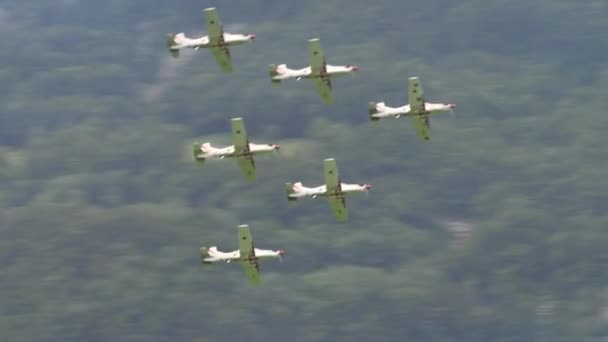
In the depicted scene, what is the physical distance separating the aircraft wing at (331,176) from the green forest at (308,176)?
31.2 meters

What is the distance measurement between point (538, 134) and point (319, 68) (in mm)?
77785

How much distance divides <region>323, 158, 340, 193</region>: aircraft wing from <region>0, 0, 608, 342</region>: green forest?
102ft

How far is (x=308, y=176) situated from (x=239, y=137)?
55.5 m

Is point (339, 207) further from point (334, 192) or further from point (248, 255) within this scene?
point (248, 255)

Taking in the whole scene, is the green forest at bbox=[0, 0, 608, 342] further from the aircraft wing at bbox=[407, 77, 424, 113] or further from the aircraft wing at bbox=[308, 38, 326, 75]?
the aircraft wing at bbox=[407, 77, 424, 113]

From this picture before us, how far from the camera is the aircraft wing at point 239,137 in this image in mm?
53344

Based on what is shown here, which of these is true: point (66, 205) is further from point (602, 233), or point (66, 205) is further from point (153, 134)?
point (602, 233)

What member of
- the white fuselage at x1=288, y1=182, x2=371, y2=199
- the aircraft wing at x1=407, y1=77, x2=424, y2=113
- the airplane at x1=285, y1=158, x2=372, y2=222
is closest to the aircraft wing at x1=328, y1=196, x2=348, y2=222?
the airplane at x1=285, y1=158, x2=372, y2=222

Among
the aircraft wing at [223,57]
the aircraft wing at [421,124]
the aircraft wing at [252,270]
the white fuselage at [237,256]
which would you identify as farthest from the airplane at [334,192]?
the aircraft wing at [223,57]

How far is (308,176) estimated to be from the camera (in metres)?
109

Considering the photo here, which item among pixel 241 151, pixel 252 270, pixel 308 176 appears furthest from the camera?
pixel 308 176

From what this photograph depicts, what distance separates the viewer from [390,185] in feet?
388

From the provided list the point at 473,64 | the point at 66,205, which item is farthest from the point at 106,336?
the point at 473,64

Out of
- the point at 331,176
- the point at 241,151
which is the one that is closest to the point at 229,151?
the point at 241,151
